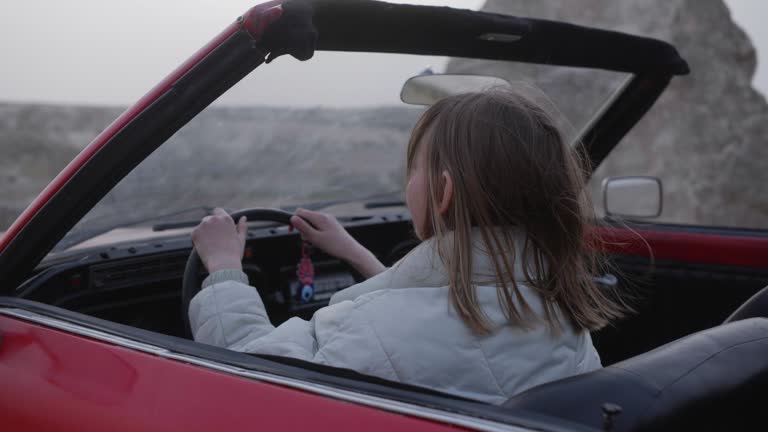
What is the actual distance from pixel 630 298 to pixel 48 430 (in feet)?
7.79

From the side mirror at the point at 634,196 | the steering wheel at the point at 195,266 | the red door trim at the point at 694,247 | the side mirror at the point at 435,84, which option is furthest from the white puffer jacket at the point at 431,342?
the side mirror at the point at 634,196

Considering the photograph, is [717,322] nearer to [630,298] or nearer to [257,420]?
[630,298]

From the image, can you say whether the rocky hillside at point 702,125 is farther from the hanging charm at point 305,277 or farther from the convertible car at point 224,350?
the convertible car at point 224,350

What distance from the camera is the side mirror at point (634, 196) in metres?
3.31

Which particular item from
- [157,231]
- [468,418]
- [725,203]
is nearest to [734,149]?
[725,203]

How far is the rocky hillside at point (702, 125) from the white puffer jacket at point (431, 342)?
937cm

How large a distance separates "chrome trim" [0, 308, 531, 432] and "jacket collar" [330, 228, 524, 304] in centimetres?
28

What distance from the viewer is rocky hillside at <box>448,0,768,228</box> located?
10.7m

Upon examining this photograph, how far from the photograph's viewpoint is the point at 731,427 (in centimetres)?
129

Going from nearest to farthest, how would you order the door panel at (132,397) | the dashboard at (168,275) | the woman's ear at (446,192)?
1. the door panel at (132,397)
2. the woman's ear at (446,192)
3. the dashboard at (168,275)

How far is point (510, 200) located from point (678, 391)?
47cm

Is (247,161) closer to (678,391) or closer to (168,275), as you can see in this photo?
(168,275)

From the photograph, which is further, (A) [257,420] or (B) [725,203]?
(B) [725,203]

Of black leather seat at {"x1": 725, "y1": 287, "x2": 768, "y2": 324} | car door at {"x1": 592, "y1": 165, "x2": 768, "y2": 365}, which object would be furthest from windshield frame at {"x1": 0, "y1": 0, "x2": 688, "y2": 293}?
car door at {"x1": 592, "y1": 165, "x2": 768, "y2": 365}
